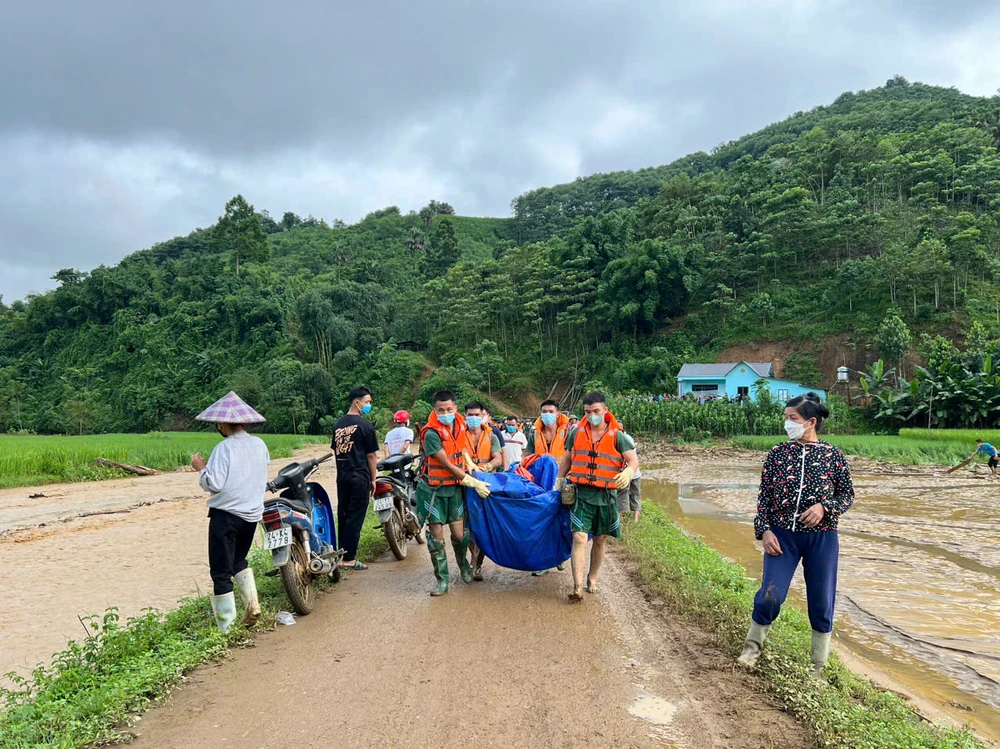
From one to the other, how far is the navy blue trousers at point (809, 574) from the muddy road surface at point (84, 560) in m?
5.02

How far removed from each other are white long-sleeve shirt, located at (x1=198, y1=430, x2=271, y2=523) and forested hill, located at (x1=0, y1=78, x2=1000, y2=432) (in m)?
33.9

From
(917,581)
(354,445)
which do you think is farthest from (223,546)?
(917,581)

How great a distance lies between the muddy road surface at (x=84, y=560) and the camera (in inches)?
208

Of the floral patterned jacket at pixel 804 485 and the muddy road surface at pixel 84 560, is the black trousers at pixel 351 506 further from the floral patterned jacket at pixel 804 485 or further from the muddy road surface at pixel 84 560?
the floral patterned jacket at pixel 804 485

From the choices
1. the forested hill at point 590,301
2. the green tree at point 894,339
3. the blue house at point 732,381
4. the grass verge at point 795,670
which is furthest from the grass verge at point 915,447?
the grass verge at point 795,670

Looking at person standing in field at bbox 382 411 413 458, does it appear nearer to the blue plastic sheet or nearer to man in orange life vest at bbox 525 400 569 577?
man in orange life vest at bbox 525 400 569 577

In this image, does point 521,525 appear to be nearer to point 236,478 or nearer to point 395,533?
point 395,533

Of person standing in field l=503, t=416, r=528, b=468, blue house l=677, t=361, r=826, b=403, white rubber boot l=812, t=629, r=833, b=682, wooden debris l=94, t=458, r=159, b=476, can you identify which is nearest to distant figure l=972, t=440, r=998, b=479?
blue house l=677, t=361, r=826, b=403

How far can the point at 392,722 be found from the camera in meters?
3.20

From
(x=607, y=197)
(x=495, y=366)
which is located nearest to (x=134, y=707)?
(x=495, y=366)

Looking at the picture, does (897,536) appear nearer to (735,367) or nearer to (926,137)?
(735,367)

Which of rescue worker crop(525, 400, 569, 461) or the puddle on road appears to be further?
rescue worker crop(525, 400, 569, 461)

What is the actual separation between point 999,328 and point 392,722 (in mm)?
38261

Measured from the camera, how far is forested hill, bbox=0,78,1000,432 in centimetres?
3734
